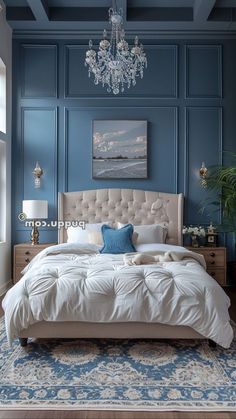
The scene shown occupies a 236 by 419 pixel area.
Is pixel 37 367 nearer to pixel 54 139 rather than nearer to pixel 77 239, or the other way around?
pixel 77 239

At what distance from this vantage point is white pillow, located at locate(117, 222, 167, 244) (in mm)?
4324

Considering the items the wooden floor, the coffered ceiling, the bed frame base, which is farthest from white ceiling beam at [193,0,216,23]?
the wooden floor

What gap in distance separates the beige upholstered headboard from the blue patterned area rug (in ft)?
7.04

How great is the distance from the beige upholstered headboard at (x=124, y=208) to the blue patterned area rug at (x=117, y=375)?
2146 millimetres

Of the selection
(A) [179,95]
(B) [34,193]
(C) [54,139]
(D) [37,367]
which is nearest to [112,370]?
(D) [37,367]

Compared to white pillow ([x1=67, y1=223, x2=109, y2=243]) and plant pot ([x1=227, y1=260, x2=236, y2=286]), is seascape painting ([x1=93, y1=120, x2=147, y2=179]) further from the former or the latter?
plant pot ([x1=227, y1=260, x2=236, y2=286])

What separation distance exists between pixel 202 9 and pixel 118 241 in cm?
316

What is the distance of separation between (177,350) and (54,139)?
3425 millimetres

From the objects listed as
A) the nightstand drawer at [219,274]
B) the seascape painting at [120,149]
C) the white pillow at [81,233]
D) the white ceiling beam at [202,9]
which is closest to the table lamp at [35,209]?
the white pillow at [81,233]

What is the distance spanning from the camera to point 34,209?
452 cm

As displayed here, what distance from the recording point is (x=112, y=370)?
236cm

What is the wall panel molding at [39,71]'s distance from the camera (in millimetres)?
4938

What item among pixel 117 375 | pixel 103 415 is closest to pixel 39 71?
pixel 117 375

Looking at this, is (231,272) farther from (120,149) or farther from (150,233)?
(120,149)
